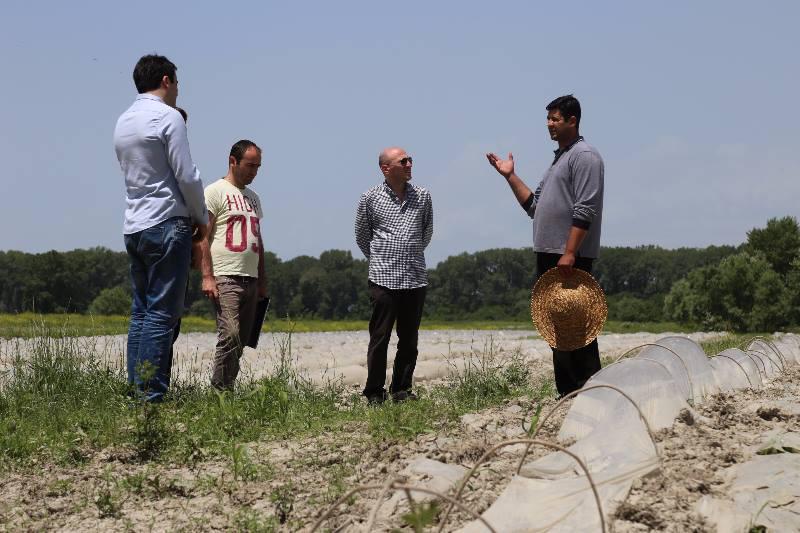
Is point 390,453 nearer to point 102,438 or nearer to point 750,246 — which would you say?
point 102,438

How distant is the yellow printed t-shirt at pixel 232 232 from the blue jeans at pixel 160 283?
0.47m

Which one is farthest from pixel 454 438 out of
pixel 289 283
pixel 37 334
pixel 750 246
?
pixel 289 283

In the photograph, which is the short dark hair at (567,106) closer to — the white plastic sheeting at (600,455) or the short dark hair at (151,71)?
the white plastic sheeting at (600,455)

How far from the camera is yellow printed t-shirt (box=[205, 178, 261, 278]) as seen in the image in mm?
6477

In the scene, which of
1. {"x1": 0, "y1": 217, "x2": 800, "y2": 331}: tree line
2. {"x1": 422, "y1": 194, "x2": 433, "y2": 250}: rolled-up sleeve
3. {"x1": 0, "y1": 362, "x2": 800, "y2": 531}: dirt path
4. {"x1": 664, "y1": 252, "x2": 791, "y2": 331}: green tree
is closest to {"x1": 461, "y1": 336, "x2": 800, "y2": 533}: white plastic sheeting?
{"x1": 0, "y1": 362, "x2": 800, "y2": 531}: dirt path

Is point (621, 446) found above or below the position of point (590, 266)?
below

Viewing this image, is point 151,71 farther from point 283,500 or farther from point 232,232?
point 283,500

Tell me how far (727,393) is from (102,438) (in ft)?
12.7

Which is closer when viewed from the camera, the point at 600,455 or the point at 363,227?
the point at 600,455

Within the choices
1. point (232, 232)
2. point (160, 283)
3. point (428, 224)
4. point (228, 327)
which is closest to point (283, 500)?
point (160, 283)

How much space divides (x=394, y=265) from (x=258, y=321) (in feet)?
3.65

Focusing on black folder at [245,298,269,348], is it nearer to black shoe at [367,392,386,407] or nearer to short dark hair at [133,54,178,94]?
black shoe at [367,392,386,407]

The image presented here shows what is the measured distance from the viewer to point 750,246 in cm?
3103

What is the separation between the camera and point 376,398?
671 cm
